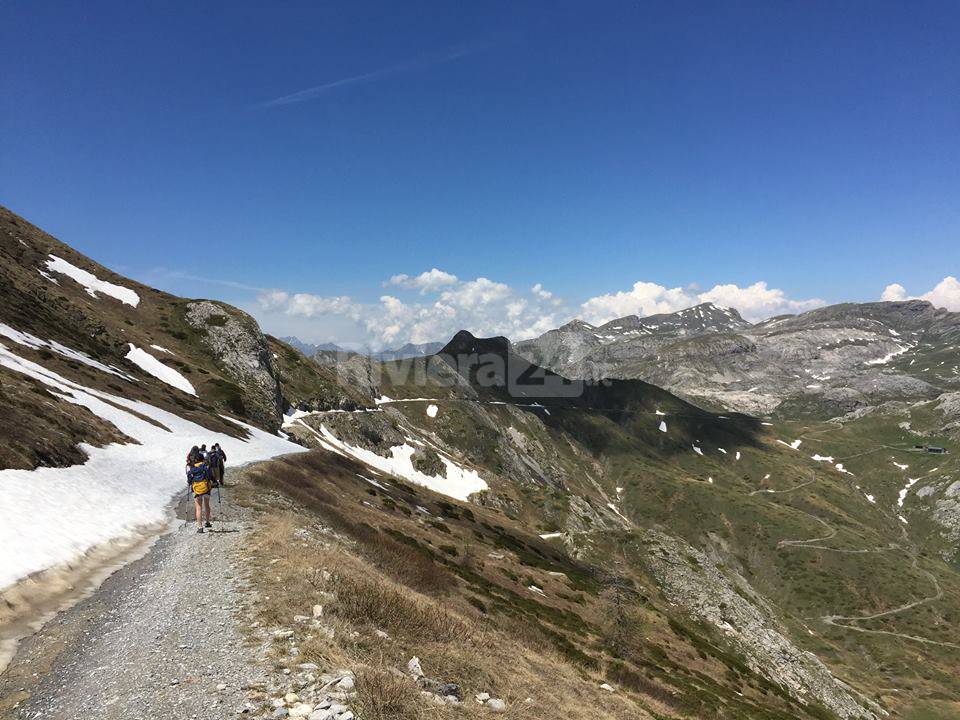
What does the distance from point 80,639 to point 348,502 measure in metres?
34.7

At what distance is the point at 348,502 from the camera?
4519cm

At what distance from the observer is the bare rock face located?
103562 mm

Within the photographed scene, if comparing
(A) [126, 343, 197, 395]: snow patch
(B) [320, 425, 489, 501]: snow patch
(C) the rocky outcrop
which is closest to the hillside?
(A) [126, 343, 197, 395]: snow patch

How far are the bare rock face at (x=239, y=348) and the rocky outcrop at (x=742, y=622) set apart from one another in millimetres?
82627

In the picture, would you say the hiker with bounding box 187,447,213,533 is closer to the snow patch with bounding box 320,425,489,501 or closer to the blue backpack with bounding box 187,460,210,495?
the blue backpack with bounding box 187,460,210,495

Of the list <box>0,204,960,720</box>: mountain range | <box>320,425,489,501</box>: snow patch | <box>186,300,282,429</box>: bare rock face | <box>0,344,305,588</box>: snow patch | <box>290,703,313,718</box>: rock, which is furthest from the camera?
<box>320,425,489,501</box>: snow patch

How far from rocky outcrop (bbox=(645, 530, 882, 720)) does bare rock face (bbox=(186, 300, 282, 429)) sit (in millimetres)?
82627

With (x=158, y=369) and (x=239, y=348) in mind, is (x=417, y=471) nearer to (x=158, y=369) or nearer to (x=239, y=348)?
(x=239, y=348)

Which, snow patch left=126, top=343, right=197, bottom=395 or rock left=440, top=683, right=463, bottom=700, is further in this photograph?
snow patch left=126, top=343, right=197, bottom=395

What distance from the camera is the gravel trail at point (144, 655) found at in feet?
28.0

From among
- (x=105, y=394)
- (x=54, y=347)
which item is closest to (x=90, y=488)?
(x=105, y=394)

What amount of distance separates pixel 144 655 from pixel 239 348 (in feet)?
364

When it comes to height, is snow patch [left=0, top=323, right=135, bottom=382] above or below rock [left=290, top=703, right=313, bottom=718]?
above

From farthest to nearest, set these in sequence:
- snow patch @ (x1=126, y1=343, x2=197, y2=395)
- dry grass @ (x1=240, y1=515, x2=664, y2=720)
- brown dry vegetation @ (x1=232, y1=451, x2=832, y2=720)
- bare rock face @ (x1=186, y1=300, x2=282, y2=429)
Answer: bare rock face @ (x1=186, y1=300, x2=282, y2=429), snow patch @ (x1=126, y1=343, x2=197, y2=395), brown dry vegetation @ (x1=232, y1=451, x2=832, y2=720), dry grass @ (x1=240, y1=515, x2=664, y2=720)
